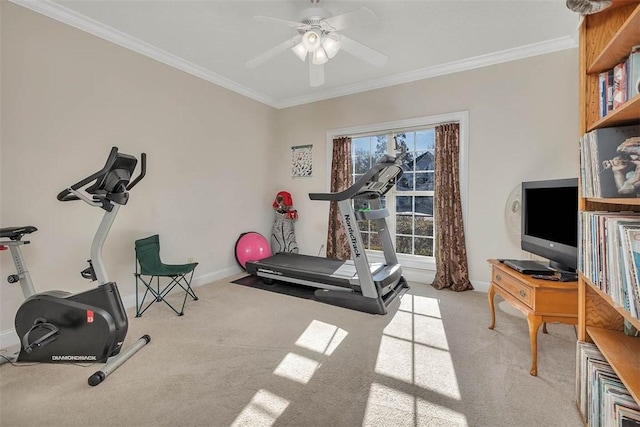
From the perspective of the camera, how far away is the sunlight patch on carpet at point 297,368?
1.79m

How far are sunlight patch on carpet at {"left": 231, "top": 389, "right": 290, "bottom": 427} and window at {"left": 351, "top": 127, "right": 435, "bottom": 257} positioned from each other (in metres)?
2.83

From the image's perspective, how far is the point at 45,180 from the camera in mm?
2369

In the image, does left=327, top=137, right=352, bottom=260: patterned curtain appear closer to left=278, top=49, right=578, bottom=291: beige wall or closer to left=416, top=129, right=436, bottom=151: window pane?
left=278, top=49, right=578, bottom=291: beige wall

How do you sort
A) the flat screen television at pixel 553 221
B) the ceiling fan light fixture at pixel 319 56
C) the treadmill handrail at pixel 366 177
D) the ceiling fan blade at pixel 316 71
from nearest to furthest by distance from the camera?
the flat screen television at pixel 553 221 → the ceiling fan light fixture at pixel 319 56 → the ceiling fan blade at pixel 316 71 → the treadmill handrail at pixel 366 177

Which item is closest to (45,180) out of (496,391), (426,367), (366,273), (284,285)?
(284,285)

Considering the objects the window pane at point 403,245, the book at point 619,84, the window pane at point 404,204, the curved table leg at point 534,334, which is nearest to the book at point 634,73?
the book at point 619,84

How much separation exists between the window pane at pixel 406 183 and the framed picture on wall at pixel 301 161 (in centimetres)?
138

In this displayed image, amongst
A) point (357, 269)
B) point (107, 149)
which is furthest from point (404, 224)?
point (107, 149)

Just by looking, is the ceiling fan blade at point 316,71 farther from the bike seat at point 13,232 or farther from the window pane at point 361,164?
the bike seat at point 13,232

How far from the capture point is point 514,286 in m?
1.99

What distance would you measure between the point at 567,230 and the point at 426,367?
4.47 ft

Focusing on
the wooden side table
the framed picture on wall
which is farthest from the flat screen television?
the framed picture on wall

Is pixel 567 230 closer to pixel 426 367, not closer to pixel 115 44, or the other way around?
pixel 426 367

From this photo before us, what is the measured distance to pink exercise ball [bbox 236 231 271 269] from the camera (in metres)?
A: 4.04
